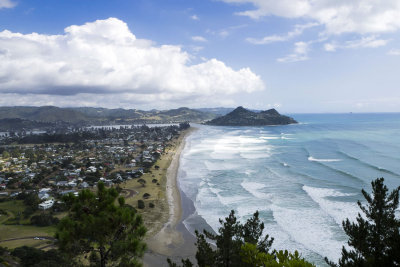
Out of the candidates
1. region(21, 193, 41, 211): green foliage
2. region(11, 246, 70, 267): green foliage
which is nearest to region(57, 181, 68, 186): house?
region(21, 193, 41, 211): green foliage

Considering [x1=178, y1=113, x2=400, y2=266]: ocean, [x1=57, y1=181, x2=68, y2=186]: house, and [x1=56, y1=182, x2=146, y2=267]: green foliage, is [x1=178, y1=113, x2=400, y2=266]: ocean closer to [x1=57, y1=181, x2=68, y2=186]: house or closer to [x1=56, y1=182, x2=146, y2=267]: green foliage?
[x1=56, y1=182, x2=146, y2=267]: green foliage

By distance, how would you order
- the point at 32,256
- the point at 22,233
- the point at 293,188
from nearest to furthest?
the point at 32,256
the point at 22,233
the point at 293,188

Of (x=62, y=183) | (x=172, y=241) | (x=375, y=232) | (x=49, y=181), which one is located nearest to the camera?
(x=375, y=232)

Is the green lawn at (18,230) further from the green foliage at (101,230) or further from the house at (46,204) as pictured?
the green foliage at (101,230)

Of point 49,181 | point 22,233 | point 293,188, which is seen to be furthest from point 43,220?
point 293,188

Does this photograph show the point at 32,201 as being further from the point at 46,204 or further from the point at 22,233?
the point at 22,233

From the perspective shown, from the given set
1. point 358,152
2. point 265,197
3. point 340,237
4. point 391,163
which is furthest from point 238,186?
point 358,152

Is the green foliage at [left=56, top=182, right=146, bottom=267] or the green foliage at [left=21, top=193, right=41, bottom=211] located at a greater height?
the green foliage at [left=56, top=182, right=146, bottom=267]

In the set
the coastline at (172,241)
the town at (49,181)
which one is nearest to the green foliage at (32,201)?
the town at (49,181)
